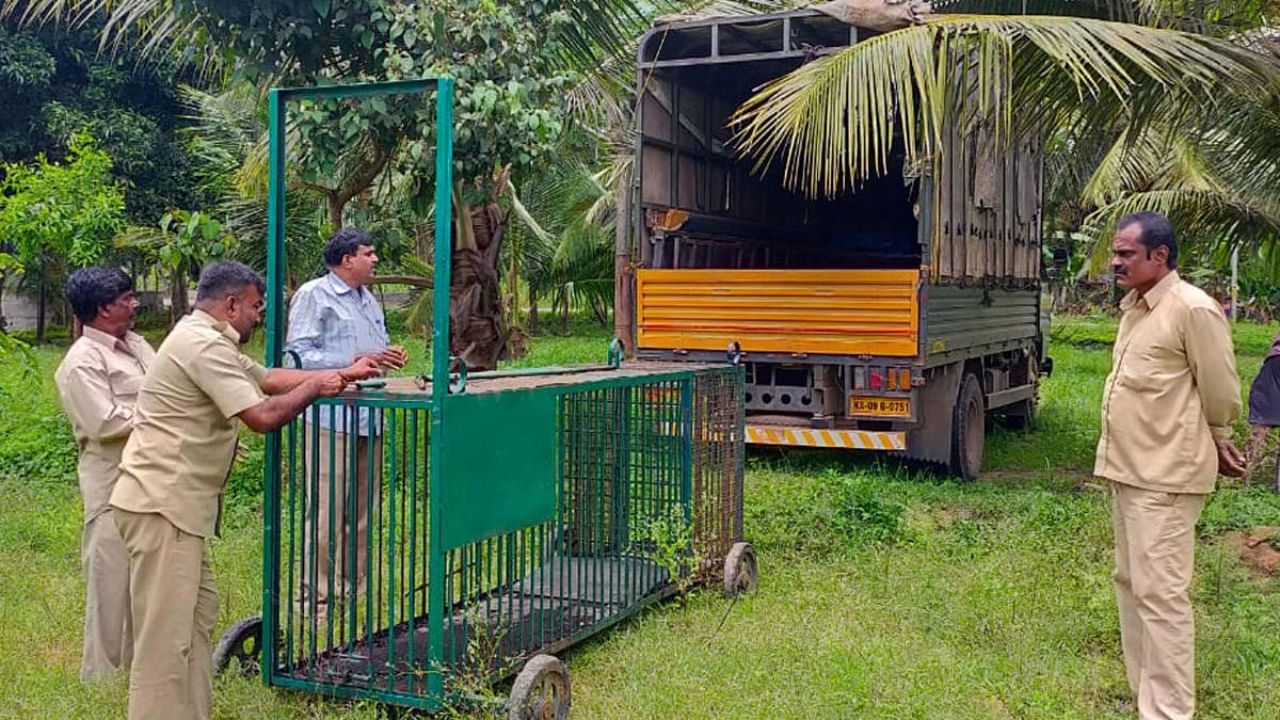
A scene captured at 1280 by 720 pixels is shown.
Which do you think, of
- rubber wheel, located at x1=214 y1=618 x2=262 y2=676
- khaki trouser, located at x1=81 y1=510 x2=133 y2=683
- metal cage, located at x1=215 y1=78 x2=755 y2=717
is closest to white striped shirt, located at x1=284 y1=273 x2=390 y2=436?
metal cage, located at x1=215 y1=78 x2=755 y2=717

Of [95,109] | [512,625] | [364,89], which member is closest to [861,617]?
[512,625]

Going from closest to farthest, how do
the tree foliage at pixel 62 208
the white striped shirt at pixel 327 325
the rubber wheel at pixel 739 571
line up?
the white striped shirt at pixel 327 325, the rubber wheel at pixel 739 571, the tree foliage at pixel 62 208

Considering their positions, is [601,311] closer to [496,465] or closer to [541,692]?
[496,465]

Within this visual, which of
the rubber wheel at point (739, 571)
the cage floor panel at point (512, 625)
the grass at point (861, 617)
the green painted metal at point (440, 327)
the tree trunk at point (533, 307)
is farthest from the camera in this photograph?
the tree trunk at point (533, 307)

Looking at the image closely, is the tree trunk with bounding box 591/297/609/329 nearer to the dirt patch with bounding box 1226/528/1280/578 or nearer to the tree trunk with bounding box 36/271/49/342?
the tree trunk with bounding box 36/271/49/342

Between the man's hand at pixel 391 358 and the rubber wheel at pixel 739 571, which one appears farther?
the rubber wheel at pixel 739 571

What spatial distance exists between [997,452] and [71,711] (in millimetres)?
8658

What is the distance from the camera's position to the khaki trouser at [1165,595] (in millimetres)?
4023

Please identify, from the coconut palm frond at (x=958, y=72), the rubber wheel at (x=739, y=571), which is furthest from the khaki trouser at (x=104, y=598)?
the coconut palm frond at (x=958, y=72)

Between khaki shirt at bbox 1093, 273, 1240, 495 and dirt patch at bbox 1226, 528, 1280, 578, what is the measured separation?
101 inches

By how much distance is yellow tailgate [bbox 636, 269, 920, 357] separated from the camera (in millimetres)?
8344

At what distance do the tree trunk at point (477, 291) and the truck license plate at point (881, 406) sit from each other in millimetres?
2800

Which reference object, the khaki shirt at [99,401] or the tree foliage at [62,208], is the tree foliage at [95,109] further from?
the khaki shirt at [99,401]

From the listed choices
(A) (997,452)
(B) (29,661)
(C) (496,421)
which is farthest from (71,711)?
(A) (997,452)
